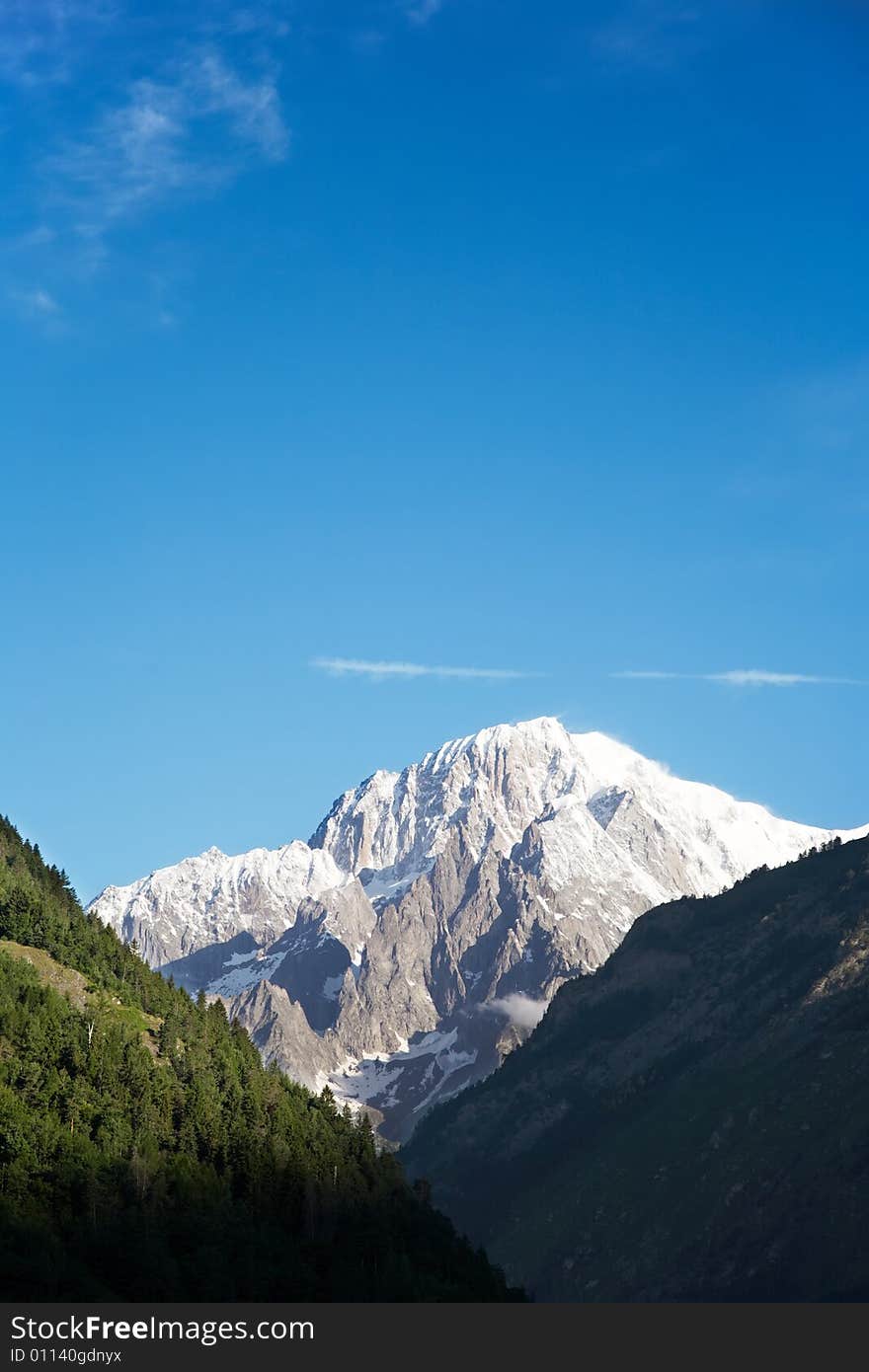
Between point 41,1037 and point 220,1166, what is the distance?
2824 cm

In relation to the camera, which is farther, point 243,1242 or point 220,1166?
point 220,1166

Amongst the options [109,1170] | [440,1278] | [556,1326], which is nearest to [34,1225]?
[109,1170]

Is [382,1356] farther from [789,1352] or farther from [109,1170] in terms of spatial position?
[109,1170]

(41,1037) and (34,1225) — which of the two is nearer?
(34,1225)

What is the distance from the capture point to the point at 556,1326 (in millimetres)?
153500

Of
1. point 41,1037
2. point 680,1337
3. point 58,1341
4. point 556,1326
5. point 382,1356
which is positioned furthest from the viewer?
point 41,1037

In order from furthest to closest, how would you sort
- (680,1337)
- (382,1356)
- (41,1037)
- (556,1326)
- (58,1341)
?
(41,1037) → (680,1337) → (556,1326) → (382,1356) → (58,1341)

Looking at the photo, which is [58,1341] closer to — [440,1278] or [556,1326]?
[556,1326]

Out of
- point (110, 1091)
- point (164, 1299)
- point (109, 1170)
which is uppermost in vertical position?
point (110, 1091)

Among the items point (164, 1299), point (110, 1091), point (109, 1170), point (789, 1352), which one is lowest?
point (789, 1352)

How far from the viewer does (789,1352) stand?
470ft

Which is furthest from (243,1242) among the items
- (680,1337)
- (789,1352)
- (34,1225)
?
(789,1352)

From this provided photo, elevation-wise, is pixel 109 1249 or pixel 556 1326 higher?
pixel 109 1249

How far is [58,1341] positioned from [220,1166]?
89.1 metres
